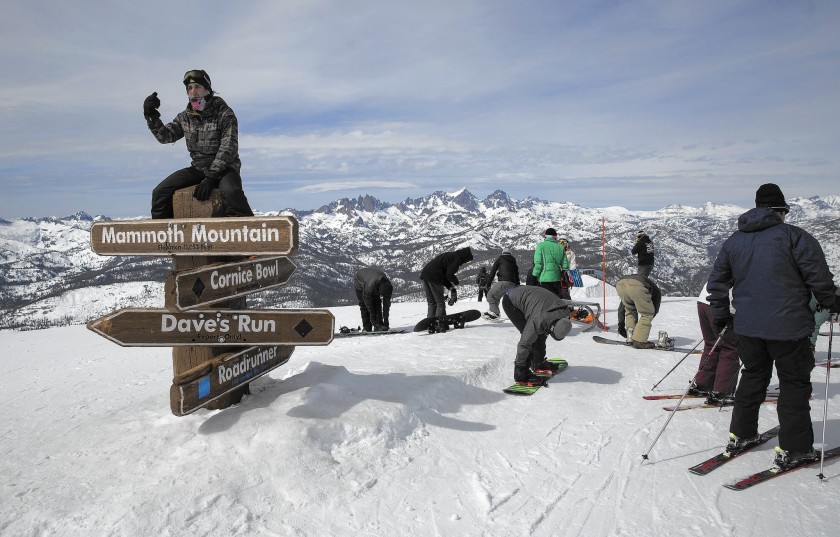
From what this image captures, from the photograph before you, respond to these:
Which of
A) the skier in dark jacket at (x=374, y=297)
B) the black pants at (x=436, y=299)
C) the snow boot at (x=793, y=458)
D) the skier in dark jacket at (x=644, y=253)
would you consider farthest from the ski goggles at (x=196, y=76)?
the skier in dark jacket at (x=644, y=253)

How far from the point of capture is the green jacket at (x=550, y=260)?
12758 millimetres

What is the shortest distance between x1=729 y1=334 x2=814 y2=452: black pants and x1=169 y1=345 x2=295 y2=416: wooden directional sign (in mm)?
5076

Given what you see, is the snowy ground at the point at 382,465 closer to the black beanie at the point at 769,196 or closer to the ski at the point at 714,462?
the ski at the point at 714,462

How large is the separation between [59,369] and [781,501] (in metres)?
10.5

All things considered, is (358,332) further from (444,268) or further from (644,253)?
(644,253)

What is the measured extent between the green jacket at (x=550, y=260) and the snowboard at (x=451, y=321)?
79.3 inches

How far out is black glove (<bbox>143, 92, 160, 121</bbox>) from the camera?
17.2ft

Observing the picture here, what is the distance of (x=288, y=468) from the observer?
441 centimetres

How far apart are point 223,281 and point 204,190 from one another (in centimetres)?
97

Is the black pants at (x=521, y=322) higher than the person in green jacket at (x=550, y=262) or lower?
lower

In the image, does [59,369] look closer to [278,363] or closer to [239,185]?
[278,363]

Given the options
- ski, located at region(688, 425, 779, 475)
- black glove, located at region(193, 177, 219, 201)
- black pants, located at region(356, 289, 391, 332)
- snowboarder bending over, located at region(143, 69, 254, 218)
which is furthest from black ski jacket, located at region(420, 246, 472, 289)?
ski, located at region(688, 425, 779, 475)

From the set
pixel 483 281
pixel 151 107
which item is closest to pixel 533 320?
pixel 151 107

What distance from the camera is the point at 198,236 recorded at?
4.77 metres
